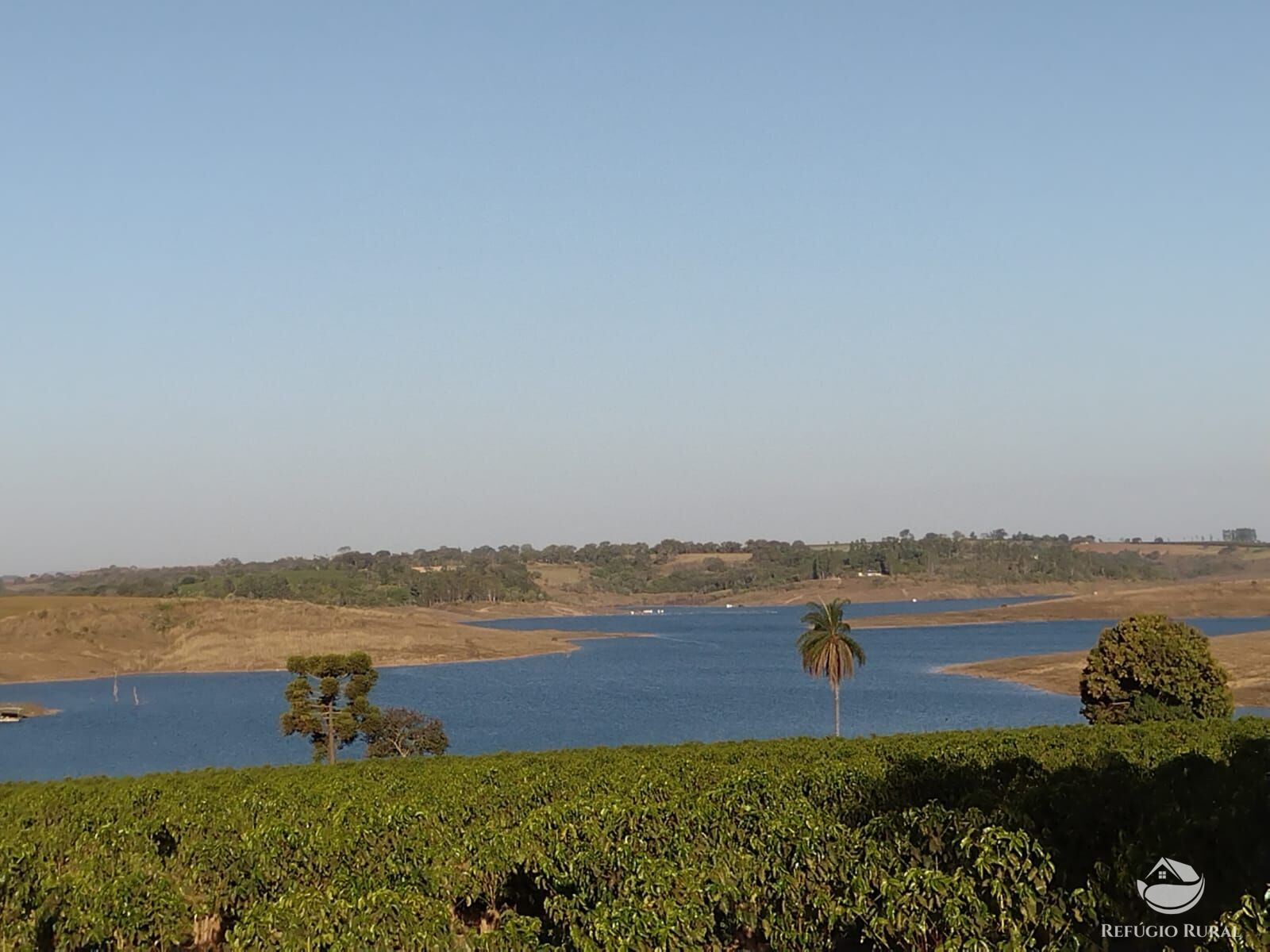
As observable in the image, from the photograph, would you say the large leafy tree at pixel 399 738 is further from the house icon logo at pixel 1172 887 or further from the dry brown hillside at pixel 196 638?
the dry brown hillside at pixel 196 638

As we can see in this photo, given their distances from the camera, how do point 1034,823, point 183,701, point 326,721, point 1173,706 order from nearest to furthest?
1. point 1034,823
2. point 1173,706
3. point 326,721
4. point 183,701

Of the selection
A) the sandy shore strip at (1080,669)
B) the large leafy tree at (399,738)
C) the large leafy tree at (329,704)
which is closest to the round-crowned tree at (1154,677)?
the large leafy tree at (399,738)

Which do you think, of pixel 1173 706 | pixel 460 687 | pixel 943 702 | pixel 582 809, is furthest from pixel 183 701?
pixel 582 809

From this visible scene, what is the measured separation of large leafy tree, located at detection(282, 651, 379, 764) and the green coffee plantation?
27981 mm

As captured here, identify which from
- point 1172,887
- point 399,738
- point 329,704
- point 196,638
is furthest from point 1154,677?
point 196,638

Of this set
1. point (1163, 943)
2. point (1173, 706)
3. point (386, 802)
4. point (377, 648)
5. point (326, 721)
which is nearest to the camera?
point (1163, 943)

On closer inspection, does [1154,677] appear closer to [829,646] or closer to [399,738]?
[829,646]

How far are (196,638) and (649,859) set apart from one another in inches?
5821

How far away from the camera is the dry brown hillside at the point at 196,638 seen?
148m

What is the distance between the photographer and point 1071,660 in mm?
118438

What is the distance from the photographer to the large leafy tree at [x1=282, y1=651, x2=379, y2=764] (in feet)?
202

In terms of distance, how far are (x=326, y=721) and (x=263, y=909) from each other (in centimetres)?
4635

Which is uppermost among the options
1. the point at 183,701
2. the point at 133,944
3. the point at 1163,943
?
the point at 1163,943

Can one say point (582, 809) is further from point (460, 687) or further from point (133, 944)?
point (460, 687)
